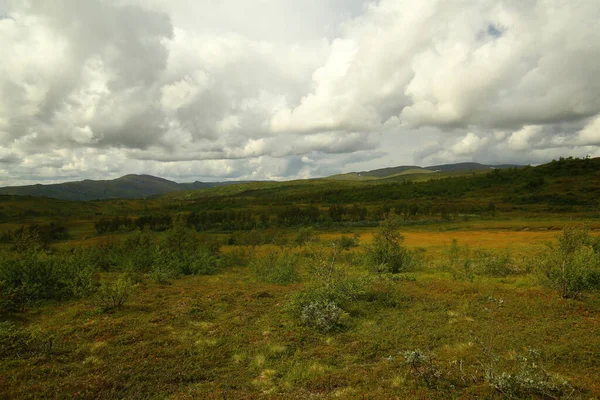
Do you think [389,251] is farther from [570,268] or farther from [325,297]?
[325,297]

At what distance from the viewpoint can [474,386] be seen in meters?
8.84

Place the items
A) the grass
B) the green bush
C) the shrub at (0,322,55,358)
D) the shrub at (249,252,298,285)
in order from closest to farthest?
the grass
the shrub at (0,322,55,358)
the shrub at (249,252,298,285)
the green bush

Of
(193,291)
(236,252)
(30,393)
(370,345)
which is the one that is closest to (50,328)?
(30,393)

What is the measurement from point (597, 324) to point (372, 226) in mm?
78095

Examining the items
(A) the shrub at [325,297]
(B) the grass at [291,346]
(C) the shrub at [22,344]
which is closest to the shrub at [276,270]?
(B) the grass at [291,346]

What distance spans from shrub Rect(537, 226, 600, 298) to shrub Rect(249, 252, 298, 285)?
20.0m

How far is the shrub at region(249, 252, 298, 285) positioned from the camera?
29.3 meters

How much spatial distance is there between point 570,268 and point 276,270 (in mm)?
23596

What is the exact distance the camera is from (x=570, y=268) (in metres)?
18.3

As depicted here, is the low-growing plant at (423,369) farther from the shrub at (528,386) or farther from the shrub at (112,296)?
the shrub at (112,296)

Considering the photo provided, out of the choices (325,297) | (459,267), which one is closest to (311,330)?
(325,297)

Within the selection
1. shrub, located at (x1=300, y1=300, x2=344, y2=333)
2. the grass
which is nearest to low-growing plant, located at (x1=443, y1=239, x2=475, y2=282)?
the grass

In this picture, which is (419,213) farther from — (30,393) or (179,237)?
(30,393)

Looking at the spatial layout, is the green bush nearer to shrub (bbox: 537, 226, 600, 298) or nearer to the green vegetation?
the green vegetation
